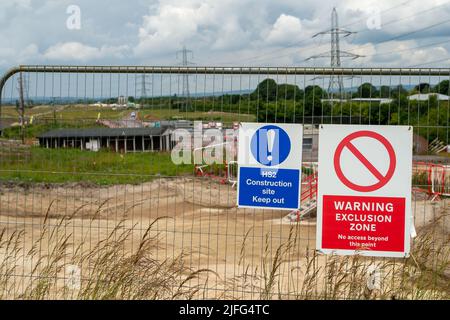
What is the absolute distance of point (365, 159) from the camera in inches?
226

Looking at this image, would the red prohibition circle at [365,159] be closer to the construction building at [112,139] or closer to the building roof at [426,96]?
the building roof at [426,96]

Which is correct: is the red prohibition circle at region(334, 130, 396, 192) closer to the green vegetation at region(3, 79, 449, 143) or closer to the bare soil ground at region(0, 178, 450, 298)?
the green vegetation at region(3, 79, 449, 143)

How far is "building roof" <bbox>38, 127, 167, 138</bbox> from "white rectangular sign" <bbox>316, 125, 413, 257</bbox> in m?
2.19

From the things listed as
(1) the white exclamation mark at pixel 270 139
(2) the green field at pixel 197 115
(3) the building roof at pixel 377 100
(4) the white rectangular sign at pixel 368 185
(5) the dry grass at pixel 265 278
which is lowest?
(5) the dry grass at pixel 265 278

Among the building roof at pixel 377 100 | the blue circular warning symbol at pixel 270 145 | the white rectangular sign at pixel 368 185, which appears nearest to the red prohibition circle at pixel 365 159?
the white rectangular sign at pixel 368 185

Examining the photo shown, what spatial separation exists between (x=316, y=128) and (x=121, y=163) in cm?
251

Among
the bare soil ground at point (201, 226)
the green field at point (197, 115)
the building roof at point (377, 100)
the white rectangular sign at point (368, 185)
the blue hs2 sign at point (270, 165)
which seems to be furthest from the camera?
the bare soil ground at point (201, 226)

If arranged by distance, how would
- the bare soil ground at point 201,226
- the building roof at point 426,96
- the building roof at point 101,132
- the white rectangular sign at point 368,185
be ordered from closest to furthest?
the white rectangular sign at point 368,185 → the building roof at point 426,96 → the building roof at point 101,132 → the bare soil ground at point 201,226

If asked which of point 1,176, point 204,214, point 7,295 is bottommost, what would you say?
point 204,214

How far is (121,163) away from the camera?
766cm

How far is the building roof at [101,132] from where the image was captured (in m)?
7.18

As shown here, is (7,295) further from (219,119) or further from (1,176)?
(219,119)
